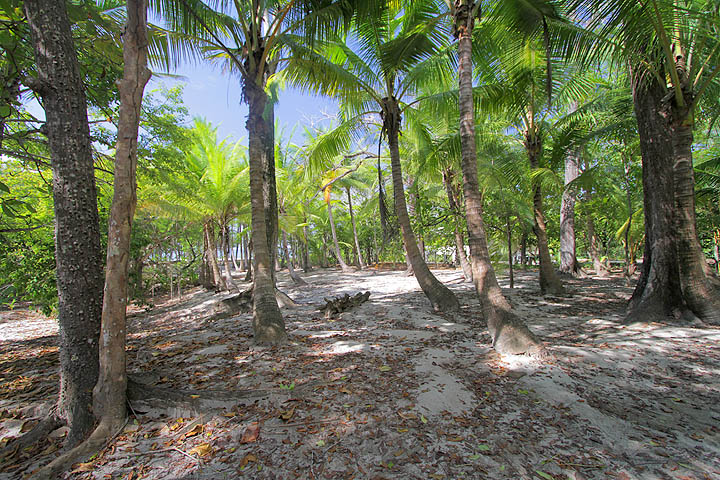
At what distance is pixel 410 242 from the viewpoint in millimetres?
7027

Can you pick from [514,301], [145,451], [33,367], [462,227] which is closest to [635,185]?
[462,227]

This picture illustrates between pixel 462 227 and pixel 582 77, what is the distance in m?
5.28

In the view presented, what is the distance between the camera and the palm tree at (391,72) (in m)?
6.34

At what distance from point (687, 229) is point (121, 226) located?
8.26m

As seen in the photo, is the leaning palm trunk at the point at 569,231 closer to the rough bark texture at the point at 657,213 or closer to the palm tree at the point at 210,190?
the rough bark texture at the point at 657,213

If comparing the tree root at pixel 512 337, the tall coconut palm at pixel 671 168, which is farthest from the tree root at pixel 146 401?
the tall coconut palm at pixel 671 168

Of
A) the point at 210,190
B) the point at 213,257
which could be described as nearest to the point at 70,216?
the point at 210,190

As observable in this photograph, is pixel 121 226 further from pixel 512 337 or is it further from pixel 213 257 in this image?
pixel 213 257

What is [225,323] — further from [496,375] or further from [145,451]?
[496,375]

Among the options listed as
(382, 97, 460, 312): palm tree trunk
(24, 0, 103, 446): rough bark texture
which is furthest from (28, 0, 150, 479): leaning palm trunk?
(382, 97, 460, 312): palm tree trunk

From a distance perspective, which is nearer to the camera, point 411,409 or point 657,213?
point 411,409

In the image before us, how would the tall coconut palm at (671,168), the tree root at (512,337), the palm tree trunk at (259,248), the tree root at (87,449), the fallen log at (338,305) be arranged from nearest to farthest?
the tree root at (87,449), the tree root at (512,337), the palm tree trunk at (259,248), the tall coconut palm at (671,168), the fallen log at (338,305)

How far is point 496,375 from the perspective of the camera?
11.5ft

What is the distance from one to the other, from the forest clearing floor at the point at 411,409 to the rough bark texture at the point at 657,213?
1.84ft
